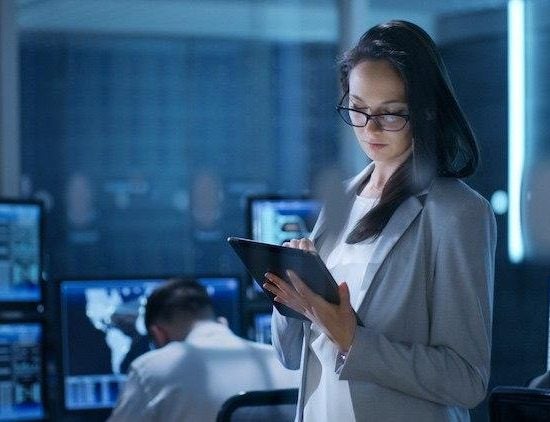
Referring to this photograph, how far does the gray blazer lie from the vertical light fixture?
4.98ft

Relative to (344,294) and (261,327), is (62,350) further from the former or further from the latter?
(344,294)

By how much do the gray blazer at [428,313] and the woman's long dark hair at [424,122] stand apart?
0.02m

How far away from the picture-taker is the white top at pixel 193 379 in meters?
2.62

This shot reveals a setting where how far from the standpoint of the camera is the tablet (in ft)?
4.79

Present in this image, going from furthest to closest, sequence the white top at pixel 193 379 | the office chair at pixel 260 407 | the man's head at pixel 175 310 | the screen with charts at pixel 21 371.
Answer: the screen with charts at pixel 21 371 → the man's head at pixel 175 310 → the white top at pixel 193 379 → the office chair at pixel 260 407

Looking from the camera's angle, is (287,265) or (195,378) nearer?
(287,265)

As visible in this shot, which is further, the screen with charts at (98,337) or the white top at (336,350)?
the screen with charts at (98,337)

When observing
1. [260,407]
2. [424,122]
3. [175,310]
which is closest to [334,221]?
[424,122]

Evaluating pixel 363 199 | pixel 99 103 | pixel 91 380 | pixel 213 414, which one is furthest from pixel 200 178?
pixel 363 199

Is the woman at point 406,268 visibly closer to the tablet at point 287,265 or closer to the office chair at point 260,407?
the tablet at point 287,265

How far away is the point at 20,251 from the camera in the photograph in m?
3.48

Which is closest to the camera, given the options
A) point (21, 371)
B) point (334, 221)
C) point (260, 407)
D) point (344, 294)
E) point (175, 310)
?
point (344, 294)

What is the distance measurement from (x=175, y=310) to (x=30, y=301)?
752mm

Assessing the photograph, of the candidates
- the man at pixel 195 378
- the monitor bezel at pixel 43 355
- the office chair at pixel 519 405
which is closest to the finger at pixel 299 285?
the office chair at pixel 519 405
